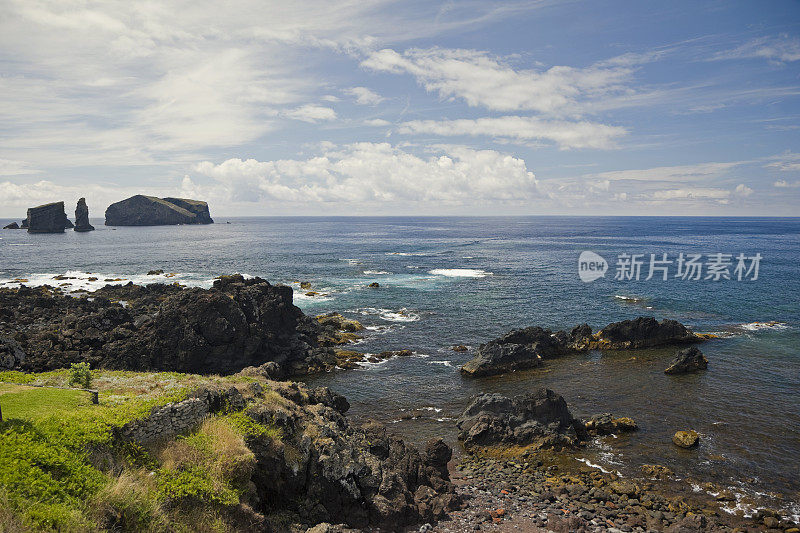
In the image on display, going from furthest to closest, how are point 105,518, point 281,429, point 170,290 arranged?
point 170,290
point 281,429
point 105,518

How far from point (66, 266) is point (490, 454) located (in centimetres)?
12319

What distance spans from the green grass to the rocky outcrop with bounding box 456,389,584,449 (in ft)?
75.2

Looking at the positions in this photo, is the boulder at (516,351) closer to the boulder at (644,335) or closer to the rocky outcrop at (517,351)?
the rocky outcrop at (517,351)

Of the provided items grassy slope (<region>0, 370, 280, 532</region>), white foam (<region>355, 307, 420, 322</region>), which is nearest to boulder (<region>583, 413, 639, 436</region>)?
grassy slope (<region>0, 370, 280, 532</region>)

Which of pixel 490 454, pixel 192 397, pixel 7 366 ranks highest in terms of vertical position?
pixel 192 397

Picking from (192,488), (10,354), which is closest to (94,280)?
(10,354)

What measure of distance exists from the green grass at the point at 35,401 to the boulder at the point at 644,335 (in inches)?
1956

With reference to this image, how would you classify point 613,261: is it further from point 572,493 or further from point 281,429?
point 281,429

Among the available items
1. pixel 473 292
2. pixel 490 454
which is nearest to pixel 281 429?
pixel 490 454

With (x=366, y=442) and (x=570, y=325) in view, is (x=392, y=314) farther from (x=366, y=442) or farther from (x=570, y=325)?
(x=366, y=442)

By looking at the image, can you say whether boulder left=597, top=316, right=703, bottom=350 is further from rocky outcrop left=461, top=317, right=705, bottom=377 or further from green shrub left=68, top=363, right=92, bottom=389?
green shrub left=68, top=363, right=92, bottom=389

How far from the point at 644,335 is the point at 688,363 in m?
8.62

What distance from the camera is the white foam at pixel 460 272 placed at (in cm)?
9731

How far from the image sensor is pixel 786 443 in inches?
1188
